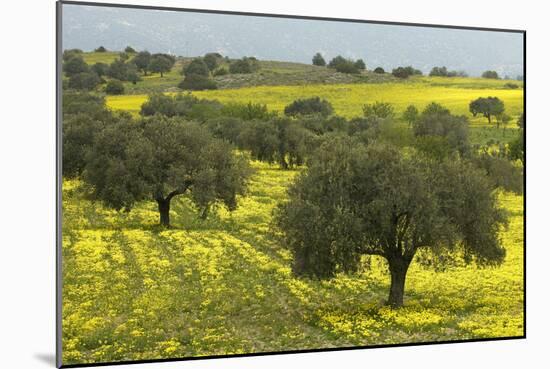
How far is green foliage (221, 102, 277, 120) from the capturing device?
1438 cm

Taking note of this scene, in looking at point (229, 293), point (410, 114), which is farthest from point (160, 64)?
point (410, 114)

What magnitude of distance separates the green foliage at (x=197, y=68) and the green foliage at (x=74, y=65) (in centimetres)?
159

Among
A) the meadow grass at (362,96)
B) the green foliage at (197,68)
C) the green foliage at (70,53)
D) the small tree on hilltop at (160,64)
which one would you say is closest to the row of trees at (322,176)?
the meadow grass at (362,96)

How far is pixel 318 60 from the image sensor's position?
1491 cm

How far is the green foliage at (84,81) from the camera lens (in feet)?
43.7

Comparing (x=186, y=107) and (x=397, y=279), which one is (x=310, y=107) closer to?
(x=186, y=107)

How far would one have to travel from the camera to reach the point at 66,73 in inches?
520

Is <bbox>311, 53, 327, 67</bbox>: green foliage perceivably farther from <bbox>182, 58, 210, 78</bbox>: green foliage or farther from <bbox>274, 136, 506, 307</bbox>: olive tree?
<bbox>182, 58, 210, 78</bbox>: green foliage

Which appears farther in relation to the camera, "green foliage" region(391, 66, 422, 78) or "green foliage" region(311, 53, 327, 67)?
"green foliage" region(391, 66, 422, 78)

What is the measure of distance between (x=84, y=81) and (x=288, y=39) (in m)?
3.26

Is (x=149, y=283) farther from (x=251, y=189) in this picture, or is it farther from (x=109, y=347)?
(x=251, y=189)

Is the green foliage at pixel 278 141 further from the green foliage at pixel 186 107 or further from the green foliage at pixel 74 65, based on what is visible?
the green foliage at pixel 74 65

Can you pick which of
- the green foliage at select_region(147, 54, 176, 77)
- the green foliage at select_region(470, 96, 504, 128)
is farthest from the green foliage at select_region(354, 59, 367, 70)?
the green foliage at select_region(147, 54, 176, 77)

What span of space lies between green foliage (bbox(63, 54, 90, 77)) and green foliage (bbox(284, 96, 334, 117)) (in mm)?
3265
